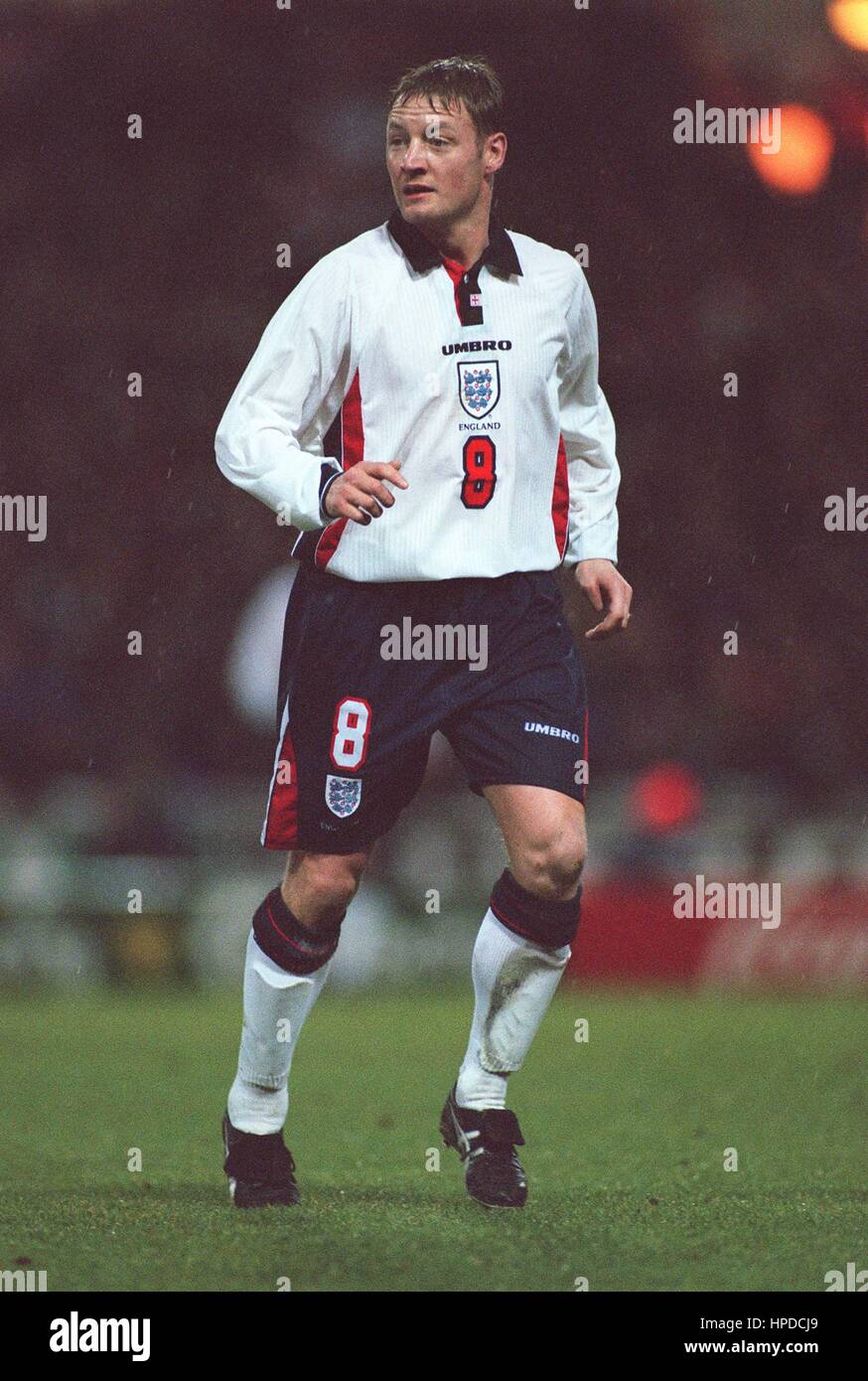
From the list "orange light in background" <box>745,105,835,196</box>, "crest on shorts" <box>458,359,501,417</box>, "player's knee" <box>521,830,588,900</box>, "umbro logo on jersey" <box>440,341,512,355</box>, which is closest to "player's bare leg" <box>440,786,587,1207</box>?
"player's knee" <box>521,830,588,900</box>

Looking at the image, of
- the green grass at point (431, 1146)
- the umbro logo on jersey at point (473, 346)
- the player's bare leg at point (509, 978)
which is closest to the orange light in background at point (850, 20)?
the green grass at point (431, 1146)

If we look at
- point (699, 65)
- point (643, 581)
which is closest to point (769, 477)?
point (643, 581)

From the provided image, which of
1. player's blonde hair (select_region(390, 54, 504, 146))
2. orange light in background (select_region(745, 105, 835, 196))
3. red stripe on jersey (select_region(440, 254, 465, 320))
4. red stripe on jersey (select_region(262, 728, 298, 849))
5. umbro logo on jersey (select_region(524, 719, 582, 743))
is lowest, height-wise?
red stripe on jersey (select_region(262, 728, 298, 849))

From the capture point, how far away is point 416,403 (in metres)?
4.94

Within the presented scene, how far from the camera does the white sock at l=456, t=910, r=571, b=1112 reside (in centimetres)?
508

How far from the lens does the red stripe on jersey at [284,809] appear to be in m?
5.03

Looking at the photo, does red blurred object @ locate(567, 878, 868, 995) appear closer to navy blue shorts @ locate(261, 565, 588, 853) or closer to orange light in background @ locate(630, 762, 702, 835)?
orange light in background @ locate(630, 762, 702, 835)

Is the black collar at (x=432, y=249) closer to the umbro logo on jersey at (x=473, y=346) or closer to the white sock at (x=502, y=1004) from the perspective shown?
the umbro logo on jersey at (x=473, y=346)

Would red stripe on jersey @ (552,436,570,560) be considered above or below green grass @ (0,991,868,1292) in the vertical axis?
above

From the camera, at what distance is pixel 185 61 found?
1261 centimetres

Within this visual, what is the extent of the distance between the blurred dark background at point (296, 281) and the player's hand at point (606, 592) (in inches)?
259

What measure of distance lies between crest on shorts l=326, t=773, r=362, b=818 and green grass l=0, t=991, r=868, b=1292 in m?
0.89

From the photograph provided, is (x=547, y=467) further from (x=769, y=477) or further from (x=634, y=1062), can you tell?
(x=769, y=477)

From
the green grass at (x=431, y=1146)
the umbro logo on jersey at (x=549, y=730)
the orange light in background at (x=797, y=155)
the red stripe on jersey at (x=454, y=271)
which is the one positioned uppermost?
the orange light in background at (x=797, y=155)
